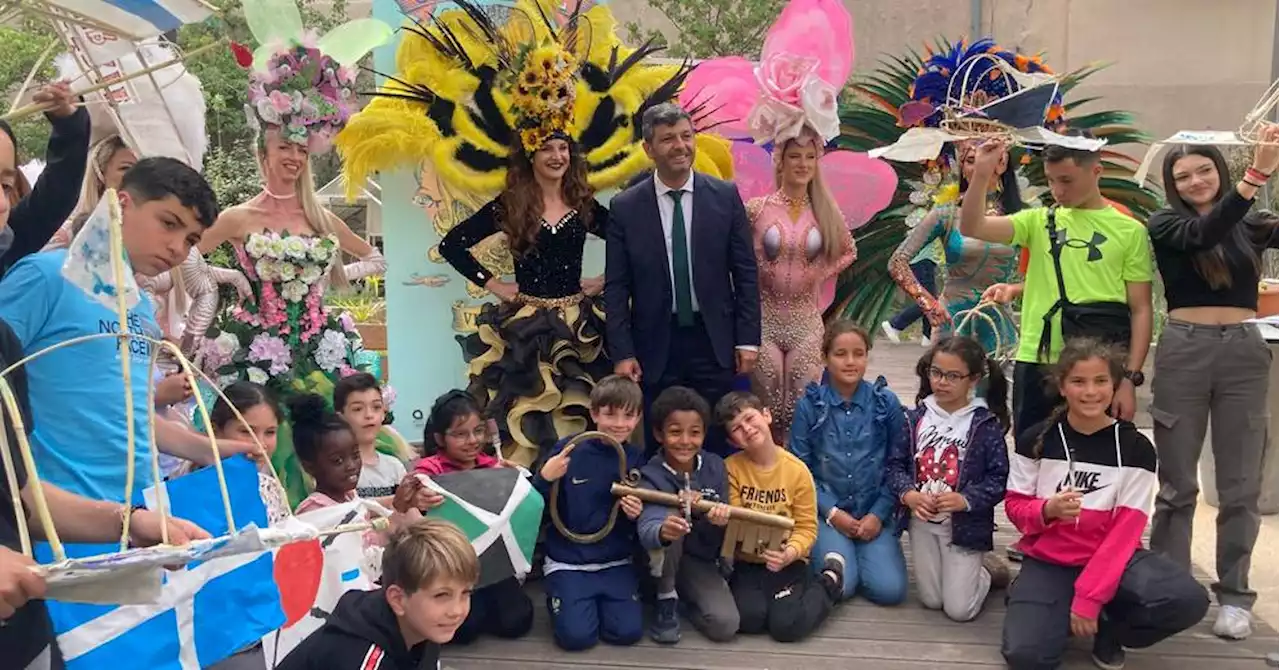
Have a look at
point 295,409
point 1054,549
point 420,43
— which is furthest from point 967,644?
point 420,43

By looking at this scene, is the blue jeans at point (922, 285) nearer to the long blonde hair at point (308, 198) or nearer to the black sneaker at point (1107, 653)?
the black sneaker at point (1107, 653)

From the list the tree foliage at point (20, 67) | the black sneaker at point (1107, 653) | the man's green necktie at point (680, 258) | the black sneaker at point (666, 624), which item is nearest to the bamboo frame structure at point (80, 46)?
the man's green necktie at point (680, 258)

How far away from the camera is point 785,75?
411 cm

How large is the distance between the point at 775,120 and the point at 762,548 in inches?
63.0

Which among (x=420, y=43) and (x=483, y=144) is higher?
(x=420, y=43)

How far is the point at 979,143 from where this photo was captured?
355 centimetres

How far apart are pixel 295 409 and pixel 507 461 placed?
A: 0.76 meters

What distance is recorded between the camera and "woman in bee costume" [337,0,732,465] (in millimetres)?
4098

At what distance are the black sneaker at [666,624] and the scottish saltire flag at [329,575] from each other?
37.6 inches

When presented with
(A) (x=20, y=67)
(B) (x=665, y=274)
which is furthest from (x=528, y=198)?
(A) (x=20, y=67)

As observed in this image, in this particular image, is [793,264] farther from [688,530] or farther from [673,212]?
[688,530]

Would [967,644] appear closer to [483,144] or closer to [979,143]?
[979,143]

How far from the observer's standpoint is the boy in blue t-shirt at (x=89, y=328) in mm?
2154

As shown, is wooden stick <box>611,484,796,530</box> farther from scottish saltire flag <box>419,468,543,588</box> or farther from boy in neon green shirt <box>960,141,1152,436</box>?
boy in neon green shirt <box>960,141,1152,436</box>
